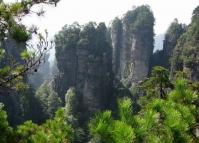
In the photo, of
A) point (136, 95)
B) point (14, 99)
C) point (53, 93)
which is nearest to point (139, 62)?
point (136, 95)

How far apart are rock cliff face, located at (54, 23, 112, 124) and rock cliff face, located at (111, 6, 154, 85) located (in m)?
10.5

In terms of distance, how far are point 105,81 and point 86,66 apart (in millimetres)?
3676

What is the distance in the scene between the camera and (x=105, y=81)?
66.6 meters

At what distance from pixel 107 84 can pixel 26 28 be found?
189ft

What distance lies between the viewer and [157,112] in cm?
555

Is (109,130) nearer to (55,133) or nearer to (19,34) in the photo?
(55,133)

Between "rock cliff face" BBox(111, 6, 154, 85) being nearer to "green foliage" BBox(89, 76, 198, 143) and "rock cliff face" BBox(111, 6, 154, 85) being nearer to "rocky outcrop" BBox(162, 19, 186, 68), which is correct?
"rocky outcrop" BBox(162, 19, 186, 68)

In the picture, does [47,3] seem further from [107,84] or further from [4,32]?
[107,84]

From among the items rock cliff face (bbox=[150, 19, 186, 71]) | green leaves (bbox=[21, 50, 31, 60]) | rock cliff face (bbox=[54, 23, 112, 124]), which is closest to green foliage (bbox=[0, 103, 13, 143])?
green leaves (bbox=[21, 50, 31, 60])

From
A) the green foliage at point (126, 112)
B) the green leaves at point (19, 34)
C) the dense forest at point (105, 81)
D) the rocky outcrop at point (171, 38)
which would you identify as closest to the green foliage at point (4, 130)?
the dense forest at point (105, 81)

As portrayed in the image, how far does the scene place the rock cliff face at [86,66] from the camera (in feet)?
214

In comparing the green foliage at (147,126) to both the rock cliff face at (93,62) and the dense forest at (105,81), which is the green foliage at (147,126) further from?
the rock cliff face at (93,62)

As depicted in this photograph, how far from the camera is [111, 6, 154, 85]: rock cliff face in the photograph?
78312mm

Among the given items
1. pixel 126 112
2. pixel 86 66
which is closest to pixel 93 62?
pixel 86 66
